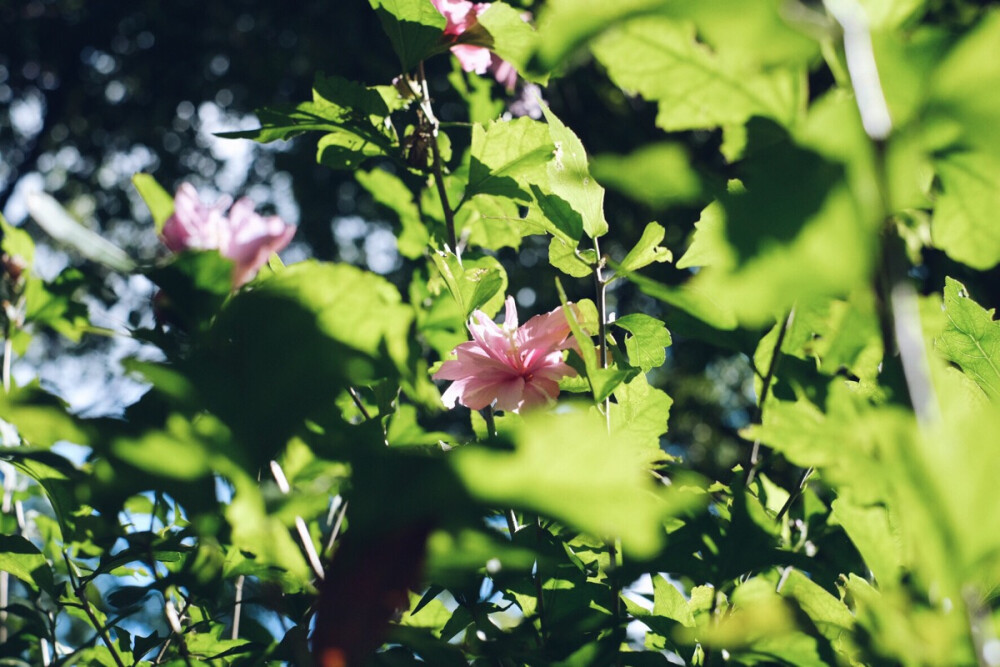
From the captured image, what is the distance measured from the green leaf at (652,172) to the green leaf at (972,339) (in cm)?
57

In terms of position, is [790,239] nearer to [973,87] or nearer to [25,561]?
Result: [973,87]

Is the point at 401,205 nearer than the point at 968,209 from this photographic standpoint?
No

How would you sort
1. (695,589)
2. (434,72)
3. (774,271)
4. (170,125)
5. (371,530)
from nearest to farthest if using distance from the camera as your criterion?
1. (774,271)
2. (371,530)
3. (695,589)
4. (434,72)
5. (170,125)

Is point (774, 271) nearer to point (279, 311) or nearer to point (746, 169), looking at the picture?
point (746, 169)

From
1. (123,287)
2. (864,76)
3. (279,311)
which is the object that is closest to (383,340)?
(279,311)

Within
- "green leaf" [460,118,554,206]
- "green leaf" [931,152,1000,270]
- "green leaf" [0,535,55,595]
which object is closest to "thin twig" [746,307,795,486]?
"green leaf" [931,152,1000,270]

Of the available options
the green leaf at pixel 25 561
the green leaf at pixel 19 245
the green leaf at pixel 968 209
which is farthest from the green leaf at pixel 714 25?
the green leaf at pixel 19 245

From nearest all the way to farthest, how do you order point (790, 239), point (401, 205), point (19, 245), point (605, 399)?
point (790, 239) → point (605, 399) → point (401, 205) → point (19, 245)

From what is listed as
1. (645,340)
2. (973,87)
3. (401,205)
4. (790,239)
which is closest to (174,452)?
(790,239)

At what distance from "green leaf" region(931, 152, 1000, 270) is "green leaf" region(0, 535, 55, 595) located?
1.02m

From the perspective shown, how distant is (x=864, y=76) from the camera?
41cm

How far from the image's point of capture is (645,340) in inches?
38.4

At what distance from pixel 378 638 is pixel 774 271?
370 millimetres

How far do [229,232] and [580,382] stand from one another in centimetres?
47
